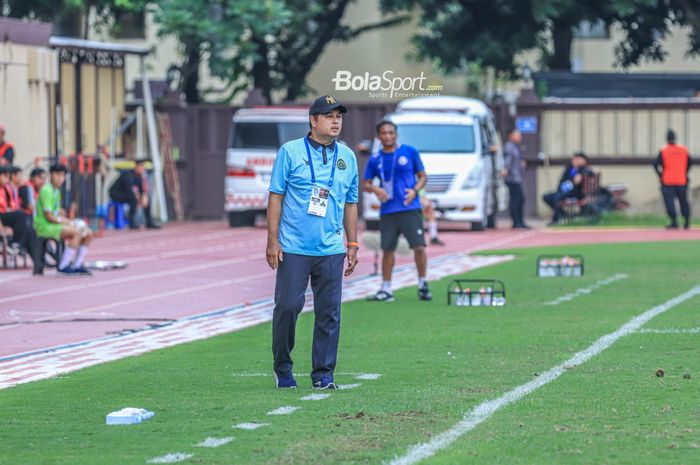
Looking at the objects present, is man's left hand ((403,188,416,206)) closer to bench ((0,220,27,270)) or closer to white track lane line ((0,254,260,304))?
white track lane line ((0,254,260,304))

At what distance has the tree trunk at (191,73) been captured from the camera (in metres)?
40.8

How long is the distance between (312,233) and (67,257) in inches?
482

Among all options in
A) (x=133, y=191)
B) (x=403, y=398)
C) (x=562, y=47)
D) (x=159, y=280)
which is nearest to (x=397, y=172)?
(x=159, y=280)

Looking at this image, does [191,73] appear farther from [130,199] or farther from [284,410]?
[284,410]

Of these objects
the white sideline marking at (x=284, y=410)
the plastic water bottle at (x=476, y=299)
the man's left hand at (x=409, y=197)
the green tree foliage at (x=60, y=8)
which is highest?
the green tree foliage at (x=60, y=8)

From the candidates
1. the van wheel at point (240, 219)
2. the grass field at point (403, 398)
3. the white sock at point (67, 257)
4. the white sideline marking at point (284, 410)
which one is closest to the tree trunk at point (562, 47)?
the van wheel at point (240, 219)

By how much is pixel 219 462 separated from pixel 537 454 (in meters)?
1.59

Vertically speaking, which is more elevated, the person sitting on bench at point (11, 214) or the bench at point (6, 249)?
the person sitting on bench at point (11, 214)

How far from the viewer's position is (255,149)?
35719 millimetres

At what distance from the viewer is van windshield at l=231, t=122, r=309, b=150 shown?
35.6 metres

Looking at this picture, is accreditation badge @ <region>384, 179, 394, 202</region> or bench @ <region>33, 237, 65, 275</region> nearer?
accreditation badge @ <region>384, 179, 394, 202</region>

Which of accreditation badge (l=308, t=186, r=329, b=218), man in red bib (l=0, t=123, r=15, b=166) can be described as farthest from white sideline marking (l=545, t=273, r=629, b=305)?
man in red bib (l=0, t=123, r=15, b=166)

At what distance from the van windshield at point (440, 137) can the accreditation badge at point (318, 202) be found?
22.6 metres

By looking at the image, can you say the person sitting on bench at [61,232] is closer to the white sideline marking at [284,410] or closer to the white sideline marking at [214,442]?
the white sideline marking at [284,410]
